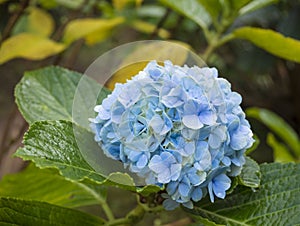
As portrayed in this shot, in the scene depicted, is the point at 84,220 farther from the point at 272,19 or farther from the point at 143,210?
the point at 272,19

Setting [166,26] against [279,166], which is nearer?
[279,166]

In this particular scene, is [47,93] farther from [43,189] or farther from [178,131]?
[178,131]

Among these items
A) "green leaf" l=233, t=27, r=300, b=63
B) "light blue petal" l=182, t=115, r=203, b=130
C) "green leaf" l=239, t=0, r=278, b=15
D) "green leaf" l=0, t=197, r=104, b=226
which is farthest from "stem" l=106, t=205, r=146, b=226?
"green leaf" l=239, t=0, r=278, b=15

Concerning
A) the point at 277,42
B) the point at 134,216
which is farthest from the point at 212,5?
the point at 134,216

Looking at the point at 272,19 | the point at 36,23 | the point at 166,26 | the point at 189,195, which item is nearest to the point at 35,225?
the point at 189,195

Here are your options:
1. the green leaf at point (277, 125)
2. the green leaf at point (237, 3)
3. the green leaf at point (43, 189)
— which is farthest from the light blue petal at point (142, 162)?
the green leaf at point (277, 125)

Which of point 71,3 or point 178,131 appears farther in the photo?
point 71,3

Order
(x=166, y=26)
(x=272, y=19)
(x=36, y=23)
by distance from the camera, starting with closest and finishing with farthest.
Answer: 1. (x=36, y=23)
2. (x=166, y=26)
3. (x=272, y=19)
